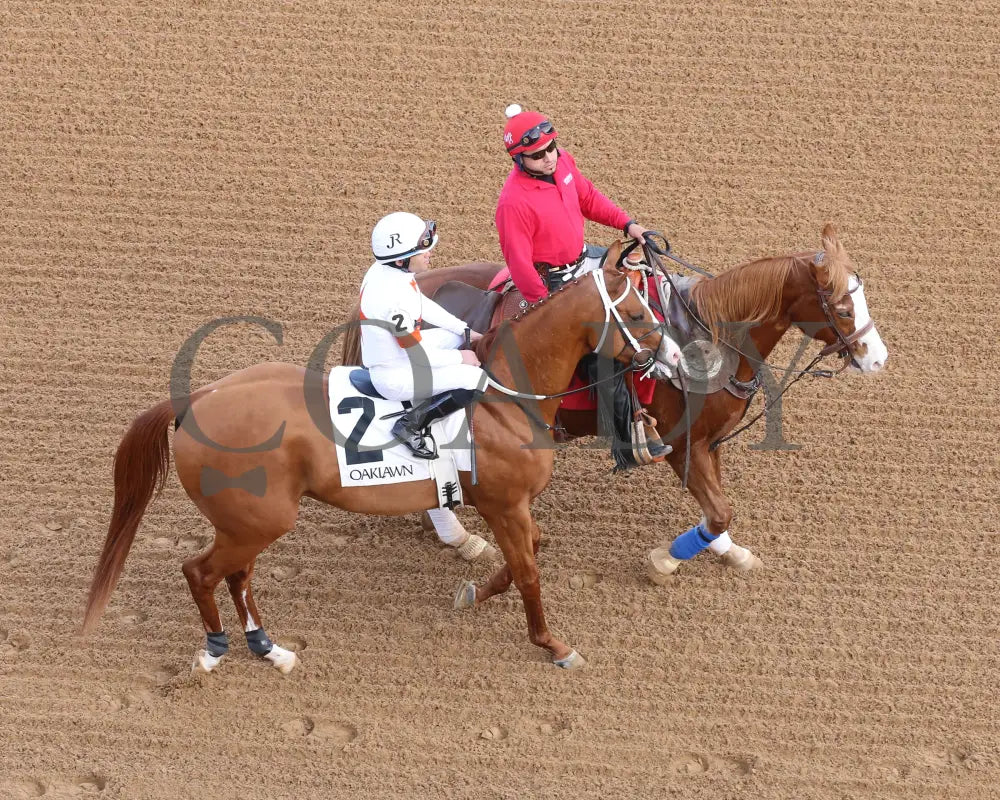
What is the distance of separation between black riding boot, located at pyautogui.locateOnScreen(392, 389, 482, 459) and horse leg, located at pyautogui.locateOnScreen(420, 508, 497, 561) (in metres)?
1.12

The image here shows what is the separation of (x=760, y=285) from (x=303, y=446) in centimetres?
247

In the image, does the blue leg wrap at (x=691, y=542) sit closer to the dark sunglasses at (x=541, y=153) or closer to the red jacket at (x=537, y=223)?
the red jacket at (x=537, y=223)

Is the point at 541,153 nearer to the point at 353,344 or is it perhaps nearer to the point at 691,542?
the point at 353,344

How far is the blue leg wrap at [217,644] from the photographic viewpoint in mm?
5914

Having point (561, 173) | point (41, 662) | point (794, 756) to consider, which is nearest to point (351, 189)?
point (561, 173)

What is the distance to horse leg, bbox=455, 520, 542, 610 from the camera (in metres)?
6.19

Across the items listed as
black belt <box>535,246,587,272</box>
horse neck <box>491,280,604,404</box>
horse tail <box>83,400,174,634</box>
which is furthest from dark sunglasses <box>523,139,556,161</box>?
horse tail <box>83,400,174,634</box>

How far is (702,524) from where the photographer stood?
20.4 ft

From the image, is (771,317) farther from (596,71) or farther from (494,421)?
(596,71)

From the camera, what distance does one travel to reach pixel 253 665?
6082 mm

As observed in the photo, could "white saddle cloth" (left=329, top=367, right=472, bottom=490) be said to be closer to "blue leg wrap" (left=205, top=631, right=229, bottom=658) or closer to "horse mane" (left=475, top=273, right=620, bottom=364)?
"horse mane" (left=475, top=273, right=620, bottom=364)

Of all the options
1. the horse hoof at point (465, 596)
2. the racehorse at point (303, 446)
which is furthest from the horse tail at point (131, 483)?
the horse hoof at point (465, 596)

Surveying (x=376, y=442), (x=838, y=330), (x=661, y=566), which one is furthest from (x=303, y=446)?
(x=838, y=330)

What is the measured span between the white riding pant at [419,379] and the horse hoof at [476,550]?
1.52 m
